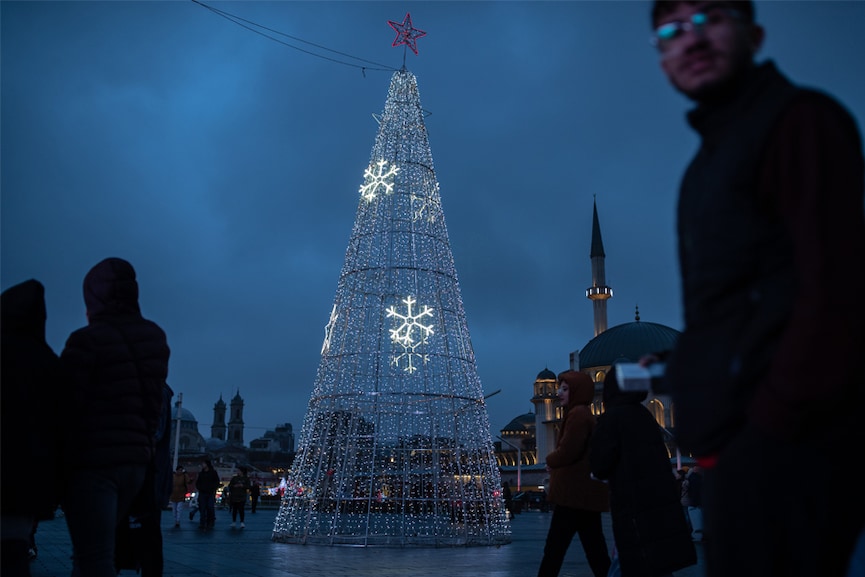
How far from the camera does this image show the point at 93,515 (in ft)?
11.5

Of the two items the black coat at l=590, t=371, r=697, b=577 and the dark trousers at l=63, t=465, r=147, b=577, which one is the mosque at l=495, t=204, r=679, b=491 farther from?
the dark trousers at l=63, t=465, r=147, b=577

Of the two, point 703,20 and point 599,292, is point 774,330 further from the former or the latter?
point 599,292

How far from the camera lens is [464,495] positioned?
36.6 ft

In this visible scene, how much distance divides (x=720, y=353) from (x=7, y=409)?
286 centimetres

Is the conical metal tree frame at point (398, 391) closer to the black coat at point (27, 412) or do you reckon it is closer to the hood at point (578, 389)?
the hood at point (578, 389)

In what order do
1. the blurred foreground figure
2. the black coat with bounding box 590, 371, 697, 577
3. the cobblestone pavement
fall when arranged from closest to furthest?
1. the blurred foreground figure
2. the black coat with bounding box 590, 371, 697, 577
3. the cobblestone pavement

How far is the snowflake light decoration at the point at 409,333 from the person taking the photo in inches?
439

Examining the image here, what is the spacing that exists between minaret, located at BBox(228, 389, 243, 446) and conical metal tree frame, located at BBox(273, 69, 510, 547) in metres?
142

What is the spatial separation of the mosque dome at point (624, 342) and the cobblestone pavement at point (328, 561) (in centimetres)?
5698

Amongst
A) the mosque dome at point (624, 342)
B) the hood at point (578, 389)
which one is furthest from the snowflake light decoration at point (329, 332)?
the mosque dome at point (624, 342)

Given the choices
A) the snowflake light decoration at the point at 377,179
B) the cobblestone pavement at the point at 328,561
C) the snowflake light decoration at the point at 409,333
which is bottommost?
the cobblestone pavement at the point at 328,561

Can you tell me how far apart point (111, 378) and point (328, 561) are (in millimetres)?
5913

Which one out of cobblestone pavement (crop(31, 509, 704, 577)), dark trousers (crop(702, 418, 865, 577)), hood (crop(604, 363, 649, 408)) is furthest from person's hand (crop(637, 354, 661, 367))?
cobblestone pavement (crop(31, 509, 704, 577))

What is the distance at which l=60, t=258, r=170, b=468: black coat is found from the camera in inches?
139
